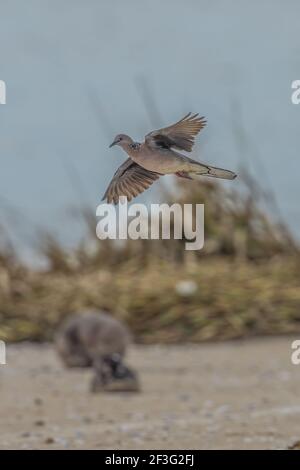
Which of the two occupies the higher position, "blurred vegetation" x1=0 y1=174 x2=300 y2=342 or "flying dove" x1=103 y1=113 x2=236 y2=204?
"blurred vegetation" x1=0 y1=174 x2=300 y2=342

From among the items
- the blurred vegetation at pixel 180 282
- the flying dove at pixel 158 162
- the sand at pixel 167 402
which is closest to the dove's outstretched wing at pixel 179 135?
the flying dove at pixel 158 162

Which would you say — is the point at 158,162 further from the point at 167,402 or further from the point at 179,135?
the point at 167,402

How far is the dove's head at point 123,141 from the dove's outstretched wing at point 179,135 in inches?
2.1

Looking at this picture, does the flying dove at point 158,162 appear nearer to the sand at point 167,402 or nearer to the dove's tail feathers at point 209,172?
the dove's tail feathers at point 209,172

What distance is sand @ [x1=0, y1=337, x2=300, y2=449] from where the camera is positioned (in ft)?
20.5

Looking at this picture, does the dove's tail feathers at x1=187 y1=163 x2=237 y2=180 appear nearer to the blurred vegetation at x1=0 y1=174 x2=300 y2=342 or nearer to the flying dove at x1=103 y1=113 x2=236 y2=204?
the flying dove at x1=103 y1=113 x2=236 y2=204

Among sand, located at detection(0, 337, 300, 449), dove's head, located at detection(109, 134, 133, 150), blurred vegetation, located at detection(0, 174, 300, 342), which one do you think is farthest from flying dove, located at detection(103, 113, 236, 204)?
blurred vegetation, located at detection(0, 174, 300, 342)

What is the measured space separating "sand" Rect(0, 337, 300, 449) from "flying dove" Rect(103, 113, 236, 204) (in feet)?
13.4

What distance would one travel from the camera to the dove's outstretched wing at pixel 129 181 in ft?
6.11

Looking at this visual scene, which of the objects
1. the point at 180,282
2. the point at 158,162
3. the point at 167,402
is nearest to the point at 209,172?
the point at 158,162

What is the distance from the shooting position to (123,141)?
191 cm

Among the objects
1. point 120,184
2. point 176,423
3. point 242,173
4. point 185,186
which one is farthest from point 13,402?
point 120,184

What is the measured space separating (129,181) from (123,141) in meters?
0.07
